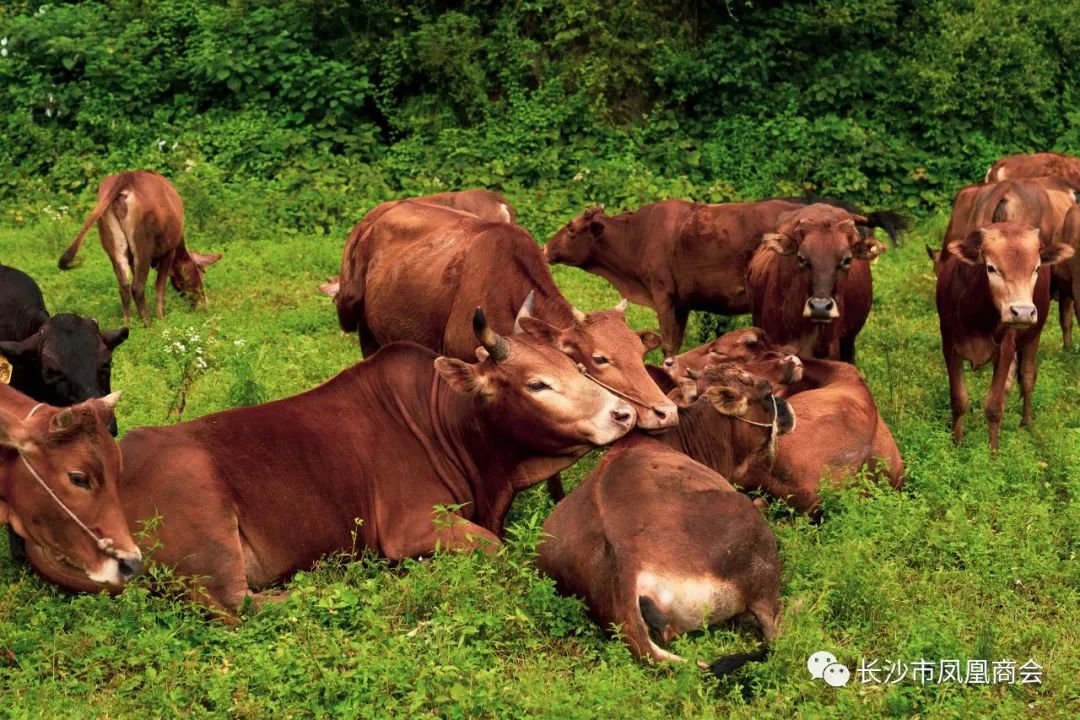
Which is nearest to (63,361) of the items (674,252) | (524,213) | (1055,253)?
(674,252)

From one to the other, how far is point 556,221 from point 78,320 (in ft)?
29.7

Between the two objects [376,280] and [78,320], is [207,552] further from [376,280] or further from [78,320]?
[376,280]

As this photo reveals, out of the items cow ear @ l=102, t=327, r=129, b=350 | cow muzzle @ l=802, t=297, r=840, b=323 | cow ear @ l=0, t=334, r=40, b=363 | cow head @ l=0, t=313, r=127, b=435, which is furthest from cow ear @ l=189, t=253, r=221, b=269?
cow muzzle @ l=802, t=297, r=840, b=323

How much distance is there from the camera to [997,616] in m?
7.05

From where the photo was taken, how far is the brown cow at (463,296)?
793 cm

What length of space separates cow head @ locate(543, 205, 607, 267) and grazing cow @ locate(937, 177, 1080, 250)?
349cm

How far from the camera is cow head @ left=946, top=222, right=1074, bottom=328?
9.91m

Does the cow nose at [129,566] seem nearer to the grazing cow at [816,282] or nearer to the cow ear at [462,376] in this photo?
the cow ear at [462,376]

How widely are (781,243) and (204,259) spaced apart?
→ 7.09 metres

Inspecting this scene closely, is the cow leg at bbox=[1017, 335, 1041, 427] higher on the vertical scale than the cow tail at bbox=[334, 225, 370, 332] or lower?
lower

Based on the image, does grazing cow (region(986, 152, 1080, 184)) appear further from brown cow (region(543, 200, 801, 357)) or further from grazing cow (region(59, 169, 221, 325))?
grazing cow (region(59, 169, 221, 325))

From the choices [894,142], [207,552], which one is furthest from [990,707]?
[894,142]

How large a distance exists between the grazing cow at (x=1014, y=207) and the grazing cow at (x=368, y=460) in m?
6.32

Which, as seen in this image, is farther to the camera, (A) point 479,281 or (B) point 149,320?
(B) point 149,320
